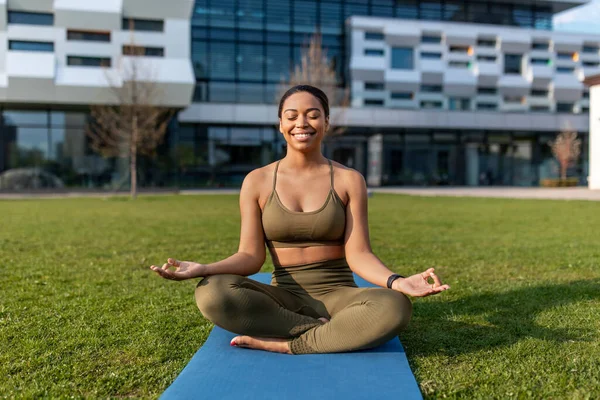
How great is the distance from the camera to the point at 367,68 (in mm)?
35000

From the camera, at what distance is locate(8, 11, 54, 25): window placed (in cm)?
2688

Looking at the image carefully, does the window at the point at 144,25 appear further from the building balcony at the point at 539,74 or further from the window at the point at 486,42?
the building balcony at the point at 539,74

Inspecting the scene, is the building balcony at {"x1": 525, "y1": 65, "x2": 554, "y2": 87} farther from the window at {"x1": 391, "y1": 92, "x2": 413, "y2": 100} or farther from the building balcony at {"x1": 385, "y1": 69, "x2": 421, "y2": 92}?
the window at {"x1": 391, "y1": 92, "x2": 413, "y2": 100}

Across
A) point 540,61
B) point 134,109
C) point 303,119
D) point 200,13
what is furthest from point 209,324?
point 540,61

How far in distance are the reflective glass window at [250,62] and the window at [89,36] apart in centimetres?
843

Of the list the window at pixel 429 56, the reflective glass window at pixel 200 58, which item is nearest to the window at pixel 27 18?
the reflective glass window at pixel 200 58

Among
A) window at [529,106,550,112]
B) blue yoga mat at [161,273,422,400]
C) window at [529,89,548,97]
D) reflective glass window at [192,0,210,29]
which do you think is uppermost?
reflective glass window at [192,0,210,29]

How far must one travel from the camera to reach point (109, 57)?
27656mm

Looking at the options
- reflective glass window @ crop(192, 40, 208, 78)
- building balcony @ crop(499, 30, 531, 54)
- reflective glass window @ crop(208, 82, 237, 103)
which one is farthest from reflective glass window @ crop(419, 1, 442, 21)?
reflective glass window @ crop(192, 40, 208, 78)

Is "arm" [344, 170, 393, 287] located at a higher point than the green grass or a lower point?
higher

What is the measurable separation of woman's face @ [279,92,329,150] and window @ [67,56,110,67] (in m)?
26.1

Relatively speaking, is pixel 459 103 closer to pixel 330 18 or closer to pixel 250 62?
pixel 330 18

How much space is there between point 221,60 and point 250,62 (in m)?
1.78

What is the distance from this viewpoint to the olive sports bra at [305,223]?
364 centimetres
